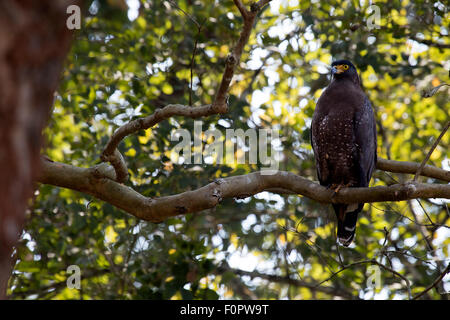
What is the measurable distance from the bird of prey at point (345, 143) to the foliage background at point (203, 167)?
48 centimetres

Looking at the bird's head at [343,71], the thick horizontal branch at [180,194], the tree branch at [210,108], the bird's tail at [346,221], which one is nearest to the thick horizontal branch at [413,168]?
the thick horizontal branch at [180,194]

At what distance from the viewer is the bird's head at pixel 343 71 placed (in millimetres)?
5422

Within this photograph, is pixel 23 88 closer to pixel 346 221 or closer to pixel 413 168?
pixel 413 168

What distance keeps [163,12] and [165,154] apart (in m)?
1.88

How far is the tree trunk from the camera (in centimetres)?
108

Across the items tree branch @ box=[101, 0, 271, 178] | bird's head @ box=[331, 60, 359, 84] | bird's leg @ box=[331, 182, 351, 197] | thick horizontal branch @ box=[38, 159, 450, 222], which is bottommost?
thick horizontal branch @ box=[38, 159, 450, 222]

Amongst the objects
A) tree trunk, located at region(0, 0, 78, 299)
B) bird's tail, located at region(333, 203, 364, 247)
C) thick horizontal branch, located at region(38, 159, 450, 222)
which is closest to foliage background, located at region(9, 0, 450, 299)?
bird's tail, located at region(333, 203, 364, 247)

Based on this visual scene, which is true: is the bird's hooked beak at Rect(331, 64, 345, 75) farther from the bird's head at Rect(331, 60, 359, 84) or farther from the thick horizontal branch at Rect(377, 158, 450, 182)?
the thick horizontal branch at Rect(377, 158, 450, 182)

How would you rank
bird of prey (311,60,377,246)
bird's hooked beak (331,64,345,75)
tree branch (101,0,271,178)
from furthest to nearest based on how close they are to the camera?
bird's hooked beak (331,64,345,75) < bird of prey (311,60,377,246) < tree branch (101,0,271,178)

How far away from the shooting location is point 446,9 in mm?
5484

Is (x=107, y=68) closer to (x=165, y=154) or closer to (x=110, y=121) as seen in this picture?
(x=110, y=121)
